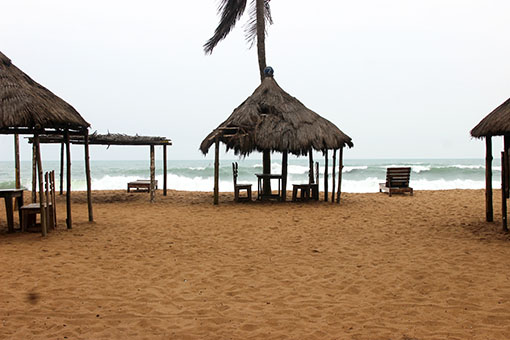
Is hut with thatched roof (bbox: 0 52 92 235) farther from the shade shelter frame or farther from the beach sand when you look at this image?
the shade shelter frame

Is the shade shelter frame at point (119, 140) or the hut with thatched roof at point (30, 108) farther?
the shade shelter frame at point (119, 140)

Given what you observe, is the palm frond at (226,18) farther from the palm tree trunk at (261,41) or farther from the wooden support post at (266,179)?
the wooden support post at (266,179)

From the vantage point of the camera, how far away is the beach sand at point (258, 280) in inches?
126

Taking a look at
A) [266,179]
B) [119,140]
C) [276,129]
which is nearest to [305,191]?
[266,179]

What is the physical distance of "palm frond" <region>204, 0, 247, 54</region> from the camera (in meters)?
14.6

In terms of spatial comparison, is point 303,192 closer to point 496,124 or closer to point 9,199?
point 496,124

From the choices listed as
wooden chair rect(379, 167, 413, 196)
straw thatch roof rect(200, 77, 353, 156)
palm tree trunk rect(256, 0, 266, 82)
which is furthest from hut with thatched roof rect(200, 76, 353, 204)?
wooden chair rect(379, 167, 413, 196)

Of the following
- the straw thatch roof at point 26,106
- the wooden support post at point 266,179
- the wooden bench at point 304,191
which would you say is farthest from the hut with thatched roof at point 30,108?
the wooden support post at point 266,179

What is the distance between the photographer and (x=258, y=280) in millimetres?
4445

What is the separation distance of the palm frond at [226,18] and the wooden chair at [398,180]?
7486 mm

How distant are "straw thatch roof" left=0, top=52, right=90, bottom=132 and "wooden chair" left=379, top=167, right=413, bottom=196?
10051mm

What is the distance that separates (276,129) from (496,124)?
18.8ft

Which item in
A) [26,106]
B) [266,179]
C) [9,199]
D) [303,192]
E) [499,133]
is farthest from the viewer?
[266,179]

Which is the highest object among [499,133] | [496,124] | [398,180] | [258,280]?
[496,124]
